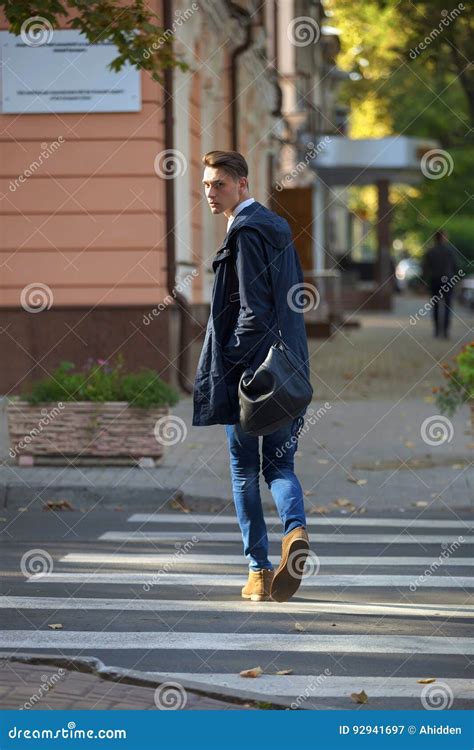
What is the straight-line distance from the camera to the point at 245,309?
6.91 metres

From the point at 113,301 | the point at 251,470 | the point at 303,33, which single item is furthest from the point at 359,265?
the point at 251,470

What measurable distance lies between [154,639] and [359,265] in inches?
1725

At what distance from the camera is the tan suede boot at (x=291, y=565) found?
6.83 m

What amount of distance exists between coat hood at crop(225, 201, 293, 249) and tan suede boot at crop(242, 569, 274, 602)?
61.2 inches

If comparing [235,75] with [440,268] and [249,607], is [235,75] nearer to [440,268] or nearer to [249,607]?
[440,268]

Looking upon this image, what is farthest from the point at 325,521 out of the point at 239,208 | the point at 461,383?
the point at 239,208

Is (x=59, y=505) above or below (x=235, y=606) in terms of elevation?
above

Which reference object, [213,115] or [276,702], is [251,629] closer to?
[276,702]

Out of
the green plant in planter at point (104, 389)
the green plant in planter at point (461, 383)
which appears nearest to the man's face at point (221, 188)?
the green plant in planter at point (104, 389)

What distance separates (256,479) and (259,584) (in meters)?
0.52

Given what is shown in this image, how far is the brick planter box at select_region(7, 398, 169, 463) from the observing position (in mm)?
11719

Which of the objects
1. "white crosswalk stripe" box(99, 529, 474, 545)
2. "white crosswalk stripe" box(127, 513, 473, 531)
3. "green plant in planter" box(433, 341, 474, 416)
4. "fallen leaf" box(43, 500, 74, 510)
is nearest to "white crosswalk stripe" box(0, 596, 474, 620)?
"white crosswalk stripe" box(99, 529, 474, 545)

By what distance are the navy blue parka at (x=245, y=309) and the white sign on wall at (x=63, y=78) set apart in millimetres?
9557

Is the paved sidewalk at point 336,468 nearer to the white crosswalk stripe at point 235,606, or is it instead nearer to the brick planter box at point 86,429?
the brick planter box at point 86,429
